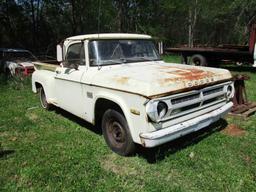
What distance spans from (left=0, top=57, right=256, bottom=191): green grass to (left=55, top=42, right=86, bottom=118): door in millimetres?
557

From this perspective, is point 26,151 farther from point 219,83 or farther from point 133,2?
point 133,2

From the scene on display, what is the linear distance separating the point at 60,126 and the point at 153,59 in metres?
2.38

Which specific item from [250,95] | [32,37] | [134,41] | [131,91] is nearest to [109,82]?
[131,91]

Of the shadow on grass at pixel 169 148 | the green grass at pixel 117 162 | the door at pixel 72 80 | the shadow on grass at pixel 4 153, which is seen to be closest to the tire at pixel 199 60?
the green grass at pixel 117 162

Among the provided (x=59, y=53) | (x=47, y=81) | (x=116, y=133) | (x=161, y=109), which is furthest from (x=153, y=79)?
(x=47, y=81)

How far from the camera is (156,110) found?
11.6ft

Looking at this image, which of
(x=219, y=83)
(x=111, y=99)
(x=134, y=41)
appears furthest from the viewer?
(x=134, y=41)

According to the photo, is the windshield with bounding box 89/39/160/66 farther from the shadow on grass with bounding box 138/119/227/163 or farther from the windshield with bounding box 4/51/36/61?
the windshield with bounding box 4/51/36/61

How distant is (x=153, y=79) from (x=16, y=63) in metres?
9.03

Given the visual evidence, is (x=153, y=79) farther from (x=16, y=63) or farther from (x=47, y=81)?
(x=16, y=63)

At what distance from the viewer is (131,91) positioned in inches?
147

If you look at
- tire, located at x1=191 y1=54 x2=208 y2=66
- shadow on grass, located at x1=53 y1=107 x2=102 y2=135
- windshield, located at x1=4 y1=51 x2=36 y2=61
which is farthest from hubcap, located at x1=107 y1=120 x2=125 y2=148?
tire, located at x1=191 y1=54 x2=208 y2=66

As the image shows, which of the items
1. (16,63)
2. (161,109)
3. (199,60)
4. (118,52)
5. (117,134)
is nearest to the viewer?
(161,109)

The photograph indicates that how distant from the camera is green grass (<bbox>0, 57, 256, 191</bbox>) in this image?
3.61 meters
